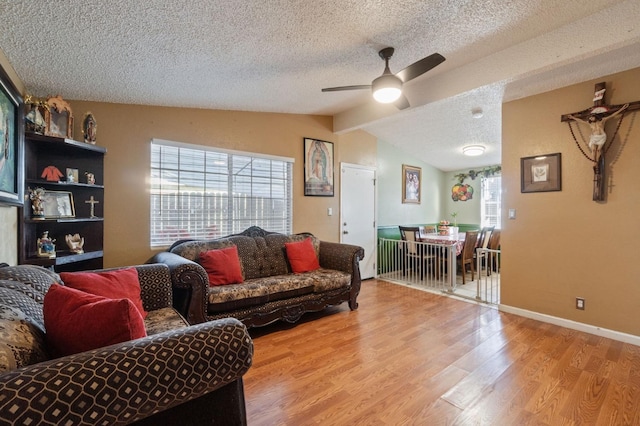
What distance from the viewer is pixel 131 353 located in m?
0.93

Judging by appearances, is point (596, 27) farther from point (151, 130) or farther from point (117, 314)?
point (151, 130)

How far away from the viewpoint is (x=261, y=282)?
2934mm

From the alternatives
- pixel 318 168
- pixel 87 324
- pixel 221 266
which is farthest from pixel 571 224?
pixel 87 324

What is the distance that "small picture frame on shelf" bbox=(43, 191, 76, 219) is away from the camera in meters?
2.57

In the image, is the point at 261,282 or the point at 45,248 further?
the point at 261,282

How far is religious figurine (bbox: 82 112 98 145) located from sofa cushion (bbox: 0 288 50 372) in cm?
205

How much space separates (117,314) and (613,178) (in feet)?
13.1

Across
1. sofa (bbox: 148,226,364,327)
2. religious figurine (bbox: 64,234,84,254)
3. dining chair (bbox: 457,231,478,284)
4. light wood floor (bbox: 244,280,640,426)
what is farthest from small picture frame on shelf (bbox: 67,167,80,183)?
dining chair (bbox: 457,231,478,284)

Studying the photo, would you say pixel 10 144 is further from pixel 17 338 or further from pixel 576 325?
pixel 576 325

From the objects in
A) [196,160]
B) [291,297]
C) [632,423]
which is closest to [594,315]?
[632,423]

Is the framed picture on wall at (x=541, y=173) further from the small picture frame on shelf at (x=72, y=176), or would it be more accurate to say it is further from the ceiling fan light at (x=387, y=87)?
the small picture frame on shelf at (x=72, y=176)

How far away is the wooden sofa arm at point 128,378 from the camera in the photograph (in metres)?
0.76

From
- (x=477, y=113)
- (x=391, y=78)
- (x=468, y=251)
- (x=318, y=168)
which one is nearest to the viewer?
(x=391, y=78)

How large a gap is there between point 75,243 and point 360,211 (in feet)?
12.5
